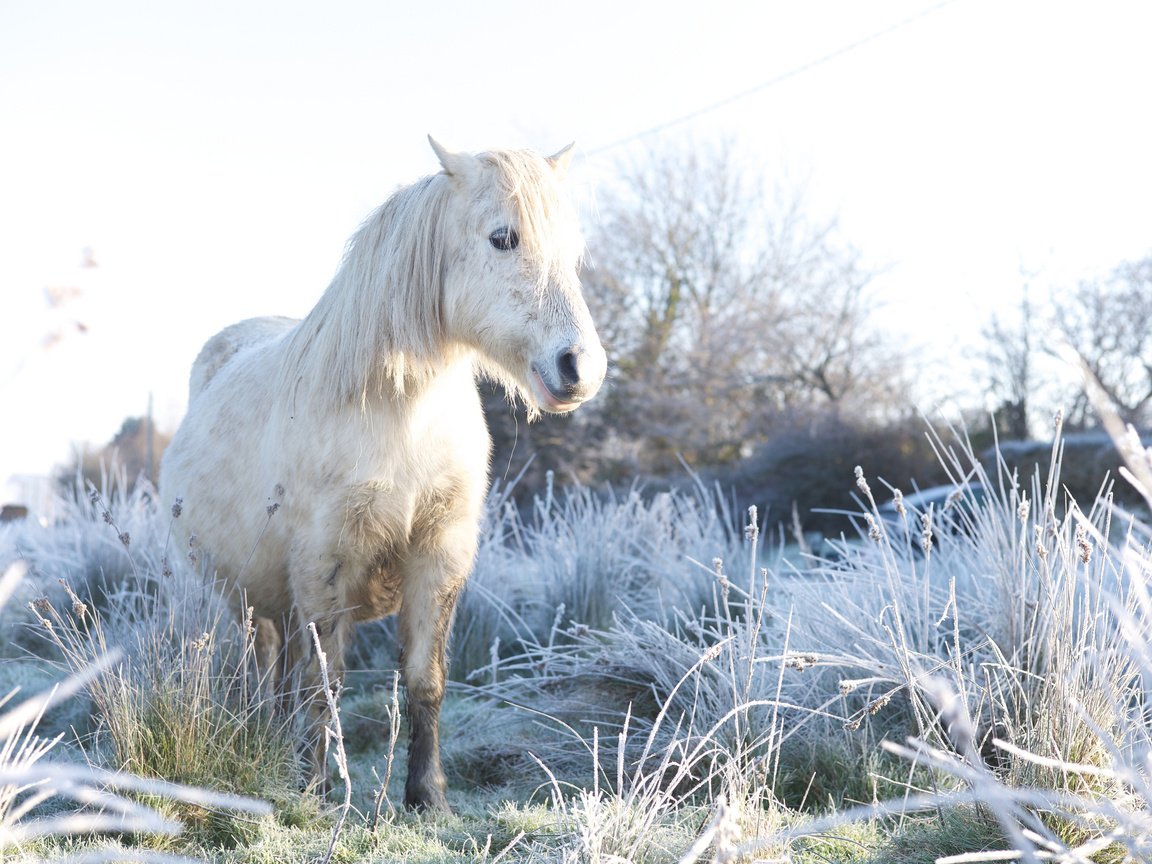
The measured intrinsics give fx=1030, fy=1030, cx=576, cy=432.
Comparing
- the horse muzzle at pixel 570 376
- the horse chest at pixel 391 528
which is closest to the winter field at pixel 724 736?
the horse chest at pixel 391 528

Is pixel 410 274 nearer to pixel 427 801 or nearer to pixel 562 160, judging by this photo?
pixel 562 160

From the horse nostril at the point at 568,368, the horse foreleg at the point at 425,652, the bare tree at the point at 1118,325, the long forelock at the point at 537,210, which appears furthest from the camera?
the bare tree at the point at 1118,325

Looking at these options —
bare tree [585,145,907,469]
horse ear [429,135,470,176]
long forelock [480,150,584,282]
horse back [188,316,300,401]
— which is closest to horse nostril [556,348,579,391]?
long forelock [480,150,584,282]

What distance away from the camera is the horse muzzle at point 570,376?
107 inches

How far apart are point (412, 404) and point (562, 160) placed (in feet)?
3.15

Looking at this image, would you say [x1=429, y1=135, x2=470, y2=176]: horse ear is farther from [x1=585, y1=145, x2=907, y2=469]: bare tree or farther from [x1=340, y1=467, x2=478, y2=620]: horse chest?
[x1=585, y1=145, x2=907, y2=469]: bare tree

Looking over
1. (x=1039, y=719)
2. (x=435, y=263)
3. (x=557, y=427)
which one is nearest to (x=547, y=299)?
(x=435, y=263)

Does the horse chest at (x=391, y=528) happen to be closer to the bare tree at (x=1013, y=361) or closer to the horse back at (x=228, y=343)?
the horse back at (x=228, y=343)

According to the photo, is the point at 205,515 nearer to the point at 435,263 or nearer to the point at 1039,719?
the point at 435,263

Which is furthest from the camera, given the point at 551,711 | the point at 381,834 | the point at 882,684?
the point at 551,711

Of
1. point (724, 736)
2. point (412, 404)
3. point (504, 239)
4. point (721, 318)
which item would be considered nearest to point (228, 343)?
point (412, 404)

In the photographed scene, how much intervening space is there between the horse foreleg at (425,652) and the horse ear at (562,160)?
4.45 feet

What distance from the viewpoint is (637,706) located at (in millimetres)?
3748

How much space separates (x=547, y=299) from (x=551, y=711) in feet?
5.34
